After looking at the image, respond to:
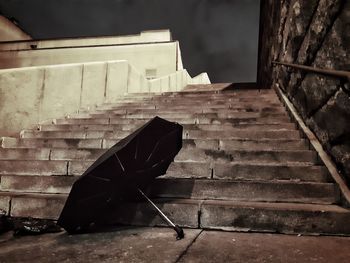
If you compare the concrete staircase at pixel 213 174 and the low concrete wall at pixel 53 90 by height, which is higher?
the low concrete wall at pixel 53 90

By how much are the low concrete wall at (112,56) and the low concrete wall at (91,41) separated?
44 centimetres

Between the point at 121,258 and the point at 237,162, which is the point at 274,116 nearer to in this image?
the point at 237,162

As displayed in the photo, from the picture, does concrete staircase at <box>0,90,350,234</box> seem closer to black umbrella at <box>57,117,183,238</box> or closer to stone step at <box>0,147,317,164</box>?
stone step at <box>0,147,317,164</box>

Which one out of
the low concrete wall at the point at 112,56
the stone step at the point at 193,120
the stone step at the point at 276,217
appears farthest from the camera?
the low concrete wall at the point at 112,56

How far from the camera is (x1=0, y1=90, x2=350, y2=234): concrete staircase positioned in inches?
102

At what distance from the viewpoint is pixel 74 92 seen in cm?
685

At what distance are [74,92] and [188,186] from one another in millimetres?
4621

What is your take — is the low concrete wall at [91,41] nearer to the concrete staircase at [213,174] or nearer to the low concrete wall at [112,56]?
the low concrete wall at [112,56]

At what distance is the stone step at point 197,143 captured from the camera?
3.83 metres

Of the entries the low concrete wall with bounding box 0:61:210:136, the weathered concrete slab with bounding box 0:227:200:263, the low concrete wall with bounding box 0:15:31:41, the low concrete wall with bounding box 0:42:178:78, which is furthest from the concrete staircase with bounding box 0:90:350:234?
the low concrete wall with bounding box 0:15:31:41

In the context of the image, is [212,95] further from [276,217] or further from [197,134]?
[276,217]

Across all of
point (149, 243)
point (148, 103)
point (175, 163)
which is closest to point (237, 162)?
point (175, 163)

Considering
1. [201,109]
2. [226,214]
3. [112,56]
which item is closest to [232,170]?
[226,214]

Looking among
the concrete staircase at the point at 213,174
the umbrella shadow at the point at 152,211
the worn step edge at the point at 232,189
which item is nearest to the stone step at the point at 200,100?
the concrete staircase at the point at 213,174
